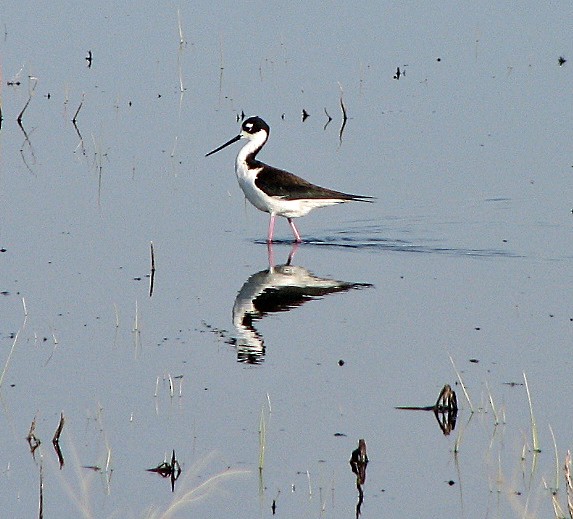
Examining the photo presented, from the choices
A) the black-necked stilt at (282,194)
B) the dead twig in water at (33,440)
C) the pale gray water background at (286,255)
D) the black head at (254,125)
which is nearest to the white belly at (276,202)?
the black-necked stilt at (282,194)

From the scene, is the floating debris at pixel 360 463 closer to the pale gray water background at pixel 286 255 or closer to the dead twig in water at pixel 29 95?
the pale gray water background at pixel 286 255

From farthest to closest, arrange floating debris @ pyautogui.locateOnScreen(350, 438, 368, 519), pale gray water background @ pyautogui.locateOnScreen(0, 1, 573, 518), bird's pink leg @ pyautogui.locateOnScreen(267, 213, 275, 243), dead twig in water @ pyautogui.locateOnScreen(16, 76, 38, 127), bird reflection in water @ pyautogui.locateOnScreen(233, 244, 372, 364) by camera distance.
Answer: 1. dead twig in water @ pyautogui.locateOnScreen(16, 76, 38, 127)
2. bird's pink leg @ pyautogui.locateOnScreen(267, 213, 275, 243)
3. bird reflection in water @ pyautogui.locateOnScreen(233, 244, 372, 364)
4. pale gray water background @ pyautogui.locateOnScreen(0, 1, 573, 518)
5. floating debris @ pyautogui.locateOnScreen(350, 438, 368, 519)

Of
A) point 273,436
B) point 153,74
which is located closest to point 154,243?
point 273,436

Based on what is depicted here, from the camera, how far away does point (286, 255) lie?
11.3 meters

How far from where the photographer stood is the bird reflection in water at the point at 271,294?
8.77 m

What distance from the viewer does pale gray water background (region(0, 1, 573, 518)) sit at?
679cm

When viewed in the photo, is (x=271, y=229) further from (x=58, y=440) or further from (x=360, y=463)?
(x=360, y=463)

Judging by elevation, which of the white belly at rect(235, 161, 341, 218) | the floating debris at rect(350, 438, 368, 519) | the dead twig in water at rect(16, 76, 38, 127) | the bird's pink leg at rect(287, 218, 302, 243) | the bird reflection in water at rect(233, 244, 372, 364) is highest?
the dead twig in water at rect(16, 76, 38, 127)

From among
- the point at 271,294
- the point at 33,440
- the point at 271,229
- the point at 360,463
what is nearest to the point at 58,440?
the point at 33,440

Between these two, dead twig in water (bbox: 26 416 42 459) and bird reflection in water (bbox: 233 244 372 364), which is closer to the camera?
dead twig in water (bbox: 26 416 42 459)

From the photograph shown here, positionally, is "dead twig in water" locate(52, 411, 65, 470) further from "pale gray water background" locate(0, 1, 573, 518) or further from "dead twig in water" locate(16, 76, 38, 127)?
"dead twig in water" locate(16, 76, 38, 127)

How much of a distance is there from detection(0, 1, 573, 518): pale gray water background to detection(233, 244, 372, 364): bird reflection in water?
0.35 ft

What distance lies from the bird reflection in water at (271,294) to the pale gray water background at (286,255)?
0.35 feet

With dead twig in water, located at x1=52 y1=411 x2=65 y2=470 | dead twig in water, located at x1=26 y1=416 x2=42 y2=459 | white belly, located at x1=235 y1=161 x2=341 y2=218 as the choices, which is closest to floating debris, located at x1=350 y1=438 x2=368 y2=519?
dead twig in water, located at x1=52 y1=411 x2=65 y2=470
